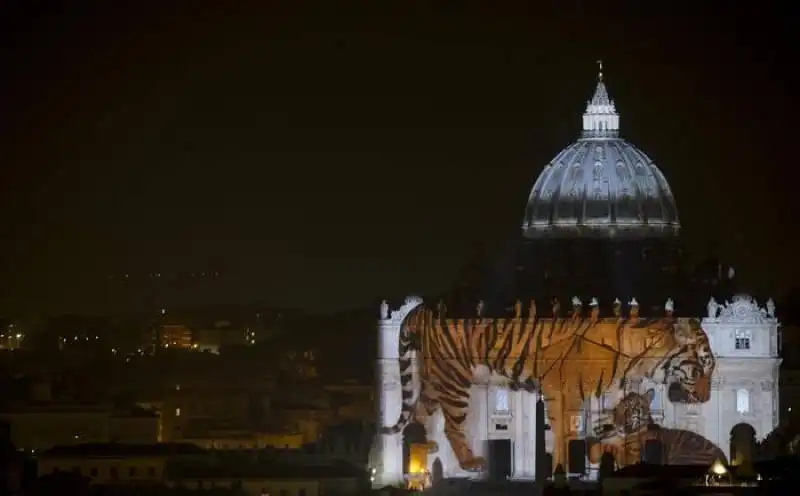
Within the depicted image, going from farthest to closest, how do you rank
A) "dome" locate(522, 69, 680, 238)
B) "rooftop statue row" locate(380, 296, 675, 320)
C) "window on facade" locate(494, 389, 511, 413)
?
"dome" locate(522, 69, 680, 238) < "rooftop statue row" locate(380, 296, 675, 320) < "window on facade" locate(494, 389, 511, 413)

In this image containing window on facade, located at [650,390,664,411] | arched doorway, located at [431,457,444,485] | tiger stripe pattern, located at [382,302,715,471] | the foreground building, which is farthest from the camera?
window on facade, located at [650,390,664,411]

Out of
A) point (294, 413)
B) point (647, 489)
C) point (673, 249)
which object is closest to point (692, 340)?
point (673, 249)

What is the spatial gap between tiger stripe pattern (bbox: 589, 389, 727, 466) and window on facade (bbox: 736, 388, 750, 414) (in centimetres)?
216

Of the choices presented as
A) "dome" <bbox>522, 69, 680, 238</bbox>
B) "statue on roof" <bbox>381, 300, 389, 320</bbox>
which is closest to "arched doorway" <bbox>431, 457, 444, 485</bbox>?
"statue on roof" <bbox>381, 300, 389, 320</bbox>

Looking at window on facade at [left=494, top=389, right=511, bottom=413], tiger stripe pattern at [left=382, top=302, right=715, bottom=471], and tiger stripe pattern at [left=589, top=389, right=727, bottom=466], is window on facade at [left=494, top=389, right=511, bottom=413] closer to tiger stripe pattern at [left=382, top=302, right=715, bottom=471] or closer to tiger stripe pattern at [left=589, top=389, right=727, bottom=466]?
tiger stripe pattern at [left=382, top=302, right=715, bottom=471]

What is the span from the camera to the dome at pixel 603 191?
5969 inches

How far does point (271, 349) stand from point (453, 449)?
57.1 metres

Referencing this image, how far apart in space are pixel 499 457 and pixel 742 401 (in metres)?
6.33

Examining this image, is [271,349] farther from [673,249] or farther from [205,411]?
[673,249]

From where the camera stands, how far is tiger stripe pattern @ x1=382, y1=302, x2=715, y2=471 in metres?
134

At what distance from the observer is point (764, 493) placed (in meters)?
91.1

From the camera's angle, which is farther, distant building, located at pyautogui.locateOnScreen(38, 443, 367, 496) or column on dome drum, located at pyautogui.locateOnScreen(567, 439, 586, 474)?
column on dome drum, located at pyautogui.locateOnScreen(567, 439, 586, 474)

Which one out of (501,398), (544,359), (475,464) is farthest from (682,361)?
(475,464)

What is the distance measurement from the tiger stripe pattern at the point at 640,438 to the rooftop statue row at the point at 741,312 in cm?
270
